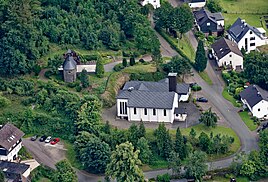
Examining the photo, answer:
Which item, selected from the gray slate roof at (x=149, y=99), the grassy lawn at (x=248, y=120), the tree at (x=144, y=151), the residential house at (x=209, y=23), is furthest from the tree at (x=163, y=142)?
the residential house at (x=209, y=23)

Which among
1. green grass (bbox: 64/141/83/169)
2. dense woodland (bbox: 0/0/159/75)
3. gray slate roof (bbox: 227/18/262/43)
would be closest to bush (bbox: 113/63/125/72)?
dense woodland (bbox: 0/0/159/75)

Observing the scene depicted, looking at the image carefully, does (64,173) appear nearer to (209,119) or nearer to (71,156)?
(71,156)

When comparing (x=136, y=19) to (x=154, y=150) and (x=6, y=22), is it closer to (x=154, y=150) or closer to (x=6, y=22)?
(x=6, y=22)

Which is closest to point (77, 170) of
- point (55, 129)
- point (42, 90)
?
point (55, 129)

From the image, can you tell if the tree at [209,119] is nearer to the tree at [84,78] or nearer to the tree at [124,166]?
the tree at [124,166]

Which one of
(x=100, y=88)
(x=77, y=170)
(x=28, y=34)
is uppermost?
(x=28, y=34)

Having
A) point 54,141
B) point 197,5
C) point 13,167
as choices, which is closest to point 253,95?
point 54,141
